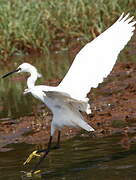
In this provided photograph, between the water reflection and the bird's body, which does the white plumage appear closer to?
the bird's body

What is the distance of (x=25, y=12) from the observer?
2062 cm

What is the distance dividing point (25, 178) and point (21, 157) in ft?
3.47

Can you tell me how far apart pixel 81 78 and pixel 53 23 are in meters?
10.8

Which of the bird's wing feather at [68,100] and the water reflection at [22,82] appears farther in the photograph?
the water reflection at [22,82]

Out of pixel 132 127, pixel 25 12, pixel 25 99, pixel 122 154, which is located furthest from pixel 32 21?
pixel 122 154

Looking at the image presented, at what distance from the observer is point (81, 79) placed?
9.90 m

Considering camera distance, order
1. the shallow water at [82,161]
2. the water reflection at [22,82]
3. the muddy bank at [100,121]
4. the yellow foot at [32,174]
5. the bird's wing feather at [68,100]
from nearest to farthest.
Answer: the shallow water at [82,161] → the bird's wing feather at [68,100] → the yellow foot at [32,174] → the muddy bank at [100,121] → the water reflection at [22,82]

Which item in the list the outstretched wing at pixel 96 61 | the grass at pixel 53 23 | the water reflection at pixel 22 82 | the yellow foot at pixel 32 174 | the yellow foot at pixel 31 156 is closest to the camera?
the yellow foot at pixel 32 174

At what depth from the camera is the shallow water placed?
29.3 ft

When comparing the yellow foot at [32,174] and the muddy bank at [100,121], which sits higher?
the muddy bank at [100,121]

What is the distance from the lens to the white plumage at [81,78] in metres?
9.58

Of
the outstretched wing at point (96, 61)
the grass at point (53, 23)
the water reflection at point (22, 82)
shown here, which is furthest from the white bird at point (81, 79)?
the grass at point (53, 23)

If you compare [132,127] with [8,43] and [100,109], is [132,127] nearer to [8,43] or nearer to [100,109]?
[100,109]

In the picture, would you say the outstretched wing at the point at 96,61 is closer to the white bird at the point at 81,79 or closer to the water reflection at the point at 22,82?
the white bird at the point at 81,79
